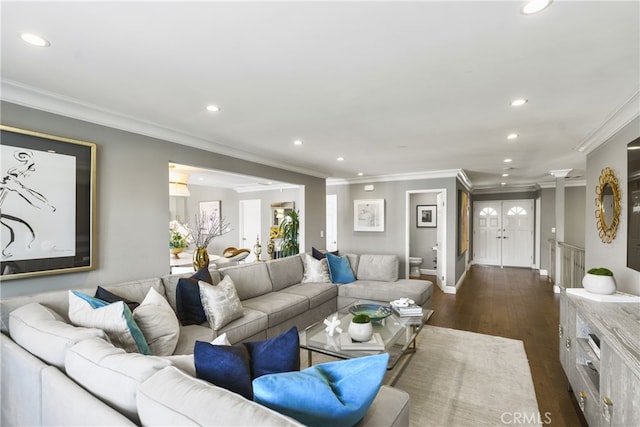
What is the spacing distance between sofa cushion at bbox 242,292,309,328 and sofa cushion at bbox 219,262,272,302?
79 mm

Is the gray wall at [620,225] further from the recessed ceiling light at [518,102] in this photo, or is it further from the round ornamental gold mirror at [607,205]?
the recessed ceiling light at [518,102]

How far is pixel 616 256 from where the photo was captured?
2.85m

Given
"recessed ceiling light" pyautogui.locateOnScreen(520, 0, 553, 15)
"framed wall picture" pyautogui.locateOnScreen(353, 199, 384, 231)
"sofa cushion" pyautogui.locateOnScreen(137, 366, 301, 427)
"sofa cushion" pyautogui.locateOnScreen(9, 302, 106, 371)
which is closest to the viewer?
"sofa cushion" pyautogui.locateOnScreen(137, 366, 301, 427)

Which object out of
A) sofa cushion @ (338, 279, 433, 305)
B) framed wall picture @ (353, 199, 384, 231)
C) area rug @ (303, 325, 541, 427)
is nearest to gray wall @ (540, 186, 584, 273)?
framed wall picture @ (353, 199, 384, 231)

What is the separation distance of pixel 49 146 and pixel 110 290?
4.01 feet

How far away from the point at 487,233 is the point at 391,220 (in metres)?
4.22

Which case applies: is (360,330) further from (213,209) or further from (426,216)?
(213,209)

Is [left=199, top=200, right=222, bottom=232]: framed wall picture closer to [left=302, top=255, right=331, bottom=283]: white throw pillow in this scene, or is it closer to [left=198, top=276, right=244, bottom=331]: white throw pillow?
[left=302, top=255, right=331, bottom=283]: white throw pillow

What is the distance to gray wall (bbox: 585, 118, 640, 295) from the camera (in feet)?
8.40

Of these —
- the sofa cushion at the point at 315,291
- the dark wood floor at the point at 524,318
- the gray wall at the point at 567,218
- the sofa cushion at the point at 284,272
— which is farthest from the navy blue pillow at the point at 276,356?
the gray wall at the point at 567,218

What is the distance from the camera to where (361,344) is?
7.80 feet

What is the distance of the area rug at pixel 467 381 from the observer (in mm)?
2189

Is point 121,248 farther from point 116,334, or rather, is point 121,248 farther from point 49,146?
point 116,334

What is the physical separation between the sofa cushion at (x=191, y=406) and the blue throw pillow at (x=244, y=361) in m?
0.12
